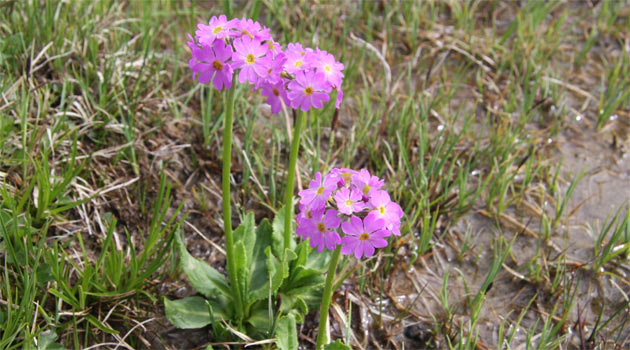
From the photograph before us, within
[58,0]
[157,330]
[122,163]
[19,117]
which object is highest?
[58,0]

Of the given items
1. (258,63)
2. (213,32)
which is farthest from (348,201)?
(213,32)

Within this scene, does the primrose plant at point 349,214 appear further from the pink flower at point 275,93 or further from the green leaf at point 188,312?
the green leaf at point 188,312

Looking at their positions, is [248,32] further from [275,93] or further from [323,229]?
[323,229]

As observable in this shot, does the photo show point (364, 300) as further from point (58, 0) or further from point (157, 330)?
point (58, 0)

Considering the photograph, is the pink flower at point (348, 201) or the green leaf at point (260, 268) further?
the green leaf at point (260, 268)

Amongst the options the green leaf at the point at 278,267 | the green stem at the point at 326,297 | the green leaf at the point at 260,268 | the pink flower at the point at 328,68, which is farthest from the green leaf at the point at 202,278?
the pink flower at the point at 328,68

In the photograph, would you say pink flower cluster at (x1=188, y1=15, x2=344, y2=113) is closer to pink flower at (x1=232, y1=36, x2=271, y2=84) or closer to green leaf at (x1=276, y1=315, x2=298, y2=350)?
pink flower at (x1=232, y1=36, x2=271, y2=84)

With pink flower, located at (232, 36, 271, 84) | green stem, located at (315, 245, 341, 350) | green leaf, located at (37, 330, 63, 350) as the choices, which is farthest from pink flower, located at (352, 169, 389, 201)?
green leaf, located at (37, 330, 63, 350)

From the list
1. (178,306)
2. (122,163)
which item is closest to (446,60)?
(122,163)
